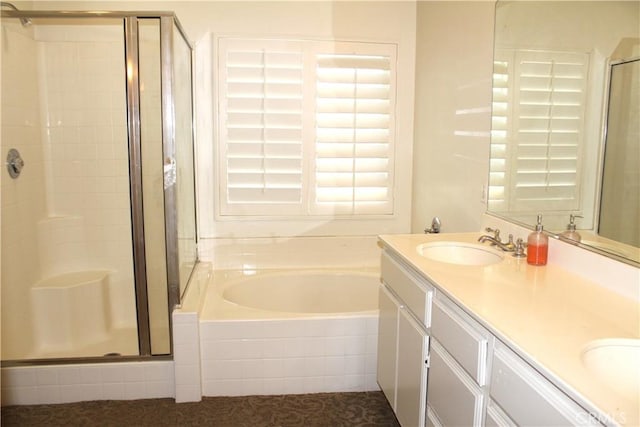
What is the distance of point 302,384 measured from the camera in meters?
2.65

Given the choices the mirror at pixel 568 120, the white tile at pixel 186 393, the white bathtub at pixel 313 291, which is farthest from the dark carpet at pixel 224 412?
the mirror at pixel 568 120

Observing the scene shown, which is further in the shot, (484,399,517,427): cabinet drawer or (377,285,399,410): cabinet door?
(377,285,399,410): cabinet door

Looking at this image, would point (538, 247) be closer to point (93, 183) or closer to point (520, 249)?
point (520, 249)

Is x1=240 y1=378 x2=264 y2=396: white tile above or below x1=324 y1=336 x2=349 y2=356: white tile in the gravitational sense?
below

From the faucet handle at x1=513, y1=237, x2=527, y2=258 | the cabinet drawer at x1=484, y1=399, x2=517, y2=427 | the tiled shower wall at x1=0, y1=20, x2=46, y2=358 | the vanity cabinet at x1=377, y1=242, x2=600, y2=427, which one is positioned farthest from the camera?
the tiled shower wall at x1=0, y1=20, x2=46, y2=358

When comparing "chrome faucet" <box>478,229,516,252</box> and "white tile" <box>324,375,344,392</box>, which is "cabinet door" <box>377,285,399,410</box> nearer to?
"white tile" <box>324,375,344,392</box>

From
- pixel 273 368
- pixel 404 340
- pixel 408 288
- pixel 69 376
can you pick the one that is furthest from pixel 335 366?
pixel 69 376

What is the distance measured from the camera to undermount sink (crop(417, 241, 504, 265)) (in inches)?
85.7

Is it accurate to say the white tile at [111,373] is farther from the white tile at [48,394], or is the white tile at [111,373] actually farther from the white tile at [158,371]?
the white tile at [48,394]

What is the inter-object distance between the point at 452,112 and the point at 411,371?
158cm

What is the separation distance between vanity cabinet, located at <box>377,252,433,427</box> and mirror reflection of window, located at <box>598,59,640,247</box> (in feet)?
2.07

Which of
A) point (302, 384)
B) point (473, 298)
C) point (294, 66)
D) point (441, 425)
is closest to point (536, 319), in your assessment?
point (473, 298)

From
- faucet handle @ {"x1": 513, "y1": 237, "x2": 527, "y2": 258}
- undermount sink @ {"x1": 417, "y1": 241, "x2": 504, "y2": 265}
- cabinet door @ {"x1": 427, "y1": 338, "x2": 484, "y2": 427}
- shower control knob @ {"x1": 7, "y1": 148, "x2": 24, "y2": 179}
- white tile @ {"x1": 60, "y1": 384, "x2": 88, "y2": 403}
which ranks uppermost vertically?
shower control knob @ {"x1": 7, "y1": 148, "x2": 24, "y2": 179}

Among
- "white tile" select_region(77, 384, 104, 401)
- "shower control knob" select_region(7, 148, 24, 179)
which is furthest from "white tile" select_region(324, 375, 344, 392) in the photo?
"shower control knob" select_region(7, 148, 24, 179)
